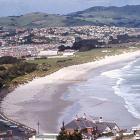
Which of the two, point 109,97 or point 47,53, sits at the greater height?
point 109,97

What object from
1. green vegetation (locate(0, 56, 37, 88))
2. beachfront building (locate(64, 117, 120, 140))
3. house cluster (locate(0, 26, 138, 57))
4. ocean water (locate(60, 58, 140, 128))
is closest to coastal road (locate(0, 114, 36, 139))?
beachfront building (locate(64, 117, 120, 140))

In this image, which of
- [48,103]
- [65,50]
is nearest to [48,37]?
[65,50]

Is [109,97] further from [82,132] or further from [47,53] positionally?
[47,53]

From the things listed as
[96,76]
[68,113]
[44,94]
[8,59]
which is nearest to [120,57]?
[8,59]

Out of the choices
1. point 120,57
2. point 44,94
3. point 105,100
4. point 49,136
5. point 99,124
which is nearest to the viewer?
point 49,136

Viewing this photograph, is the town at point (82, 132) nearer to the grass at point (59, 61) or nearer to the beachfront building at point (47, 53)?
the grass at point (59, 61)

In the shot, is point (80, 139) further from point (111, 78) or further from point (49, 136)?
point (111, 78)

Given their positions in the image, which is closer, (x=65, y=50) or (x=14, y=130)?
(x=14, y=130)
